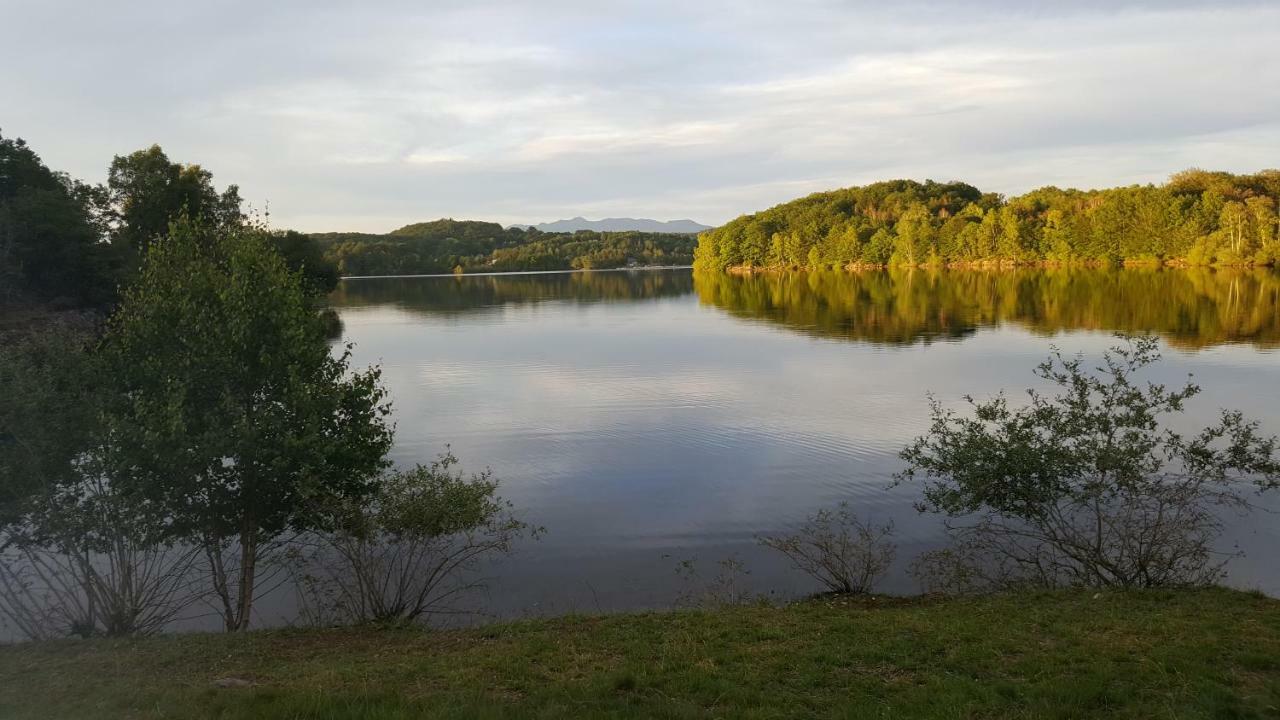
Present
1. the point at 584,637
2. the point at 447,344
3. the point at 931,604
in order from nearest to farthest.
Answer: the point at 584,637
the point at 931,604
the point at 447,344

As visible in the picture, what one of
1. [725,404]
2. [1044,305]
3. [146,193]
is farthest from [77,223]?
[1044,305]

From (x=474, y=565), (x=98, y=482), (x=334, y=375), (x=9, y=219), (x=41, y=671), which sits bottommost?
(x=474, y=565)

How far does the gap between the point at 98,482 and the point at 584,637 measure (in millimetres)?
10510

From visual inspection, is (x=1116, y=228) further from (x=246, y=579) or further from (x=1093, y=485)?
(x=246, y=579)

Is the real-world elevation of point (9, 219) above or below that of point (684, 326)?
above

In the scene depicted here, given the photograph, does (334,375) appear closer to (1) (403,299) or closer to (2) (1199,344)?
(2) (1199,344)

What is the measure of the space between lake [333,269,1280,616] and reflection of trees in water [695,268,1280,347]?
0.52 m

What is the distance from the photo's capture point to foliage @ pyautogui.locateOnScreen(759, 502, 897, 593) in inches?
644

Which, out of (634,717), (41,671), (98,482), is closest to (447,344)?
(98,482)

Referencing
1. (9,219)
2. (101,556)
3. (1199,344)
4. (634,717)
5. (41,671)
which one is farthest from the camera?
(9,219)

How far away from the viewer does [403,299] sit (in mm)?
139000

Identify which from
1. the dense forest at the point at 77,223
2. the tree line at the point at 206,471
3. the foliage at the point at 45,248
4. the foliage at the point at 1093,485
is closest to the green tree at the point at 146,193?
the dense forest at the point at 77,223

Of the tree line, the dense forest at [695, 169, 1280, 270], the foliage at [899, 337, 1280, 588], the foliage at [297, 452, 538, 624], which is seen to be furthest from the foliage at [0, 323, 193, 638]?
the dense forest at [695, 169, 1280, 270]

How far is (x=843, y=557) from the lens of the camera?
1675cm
